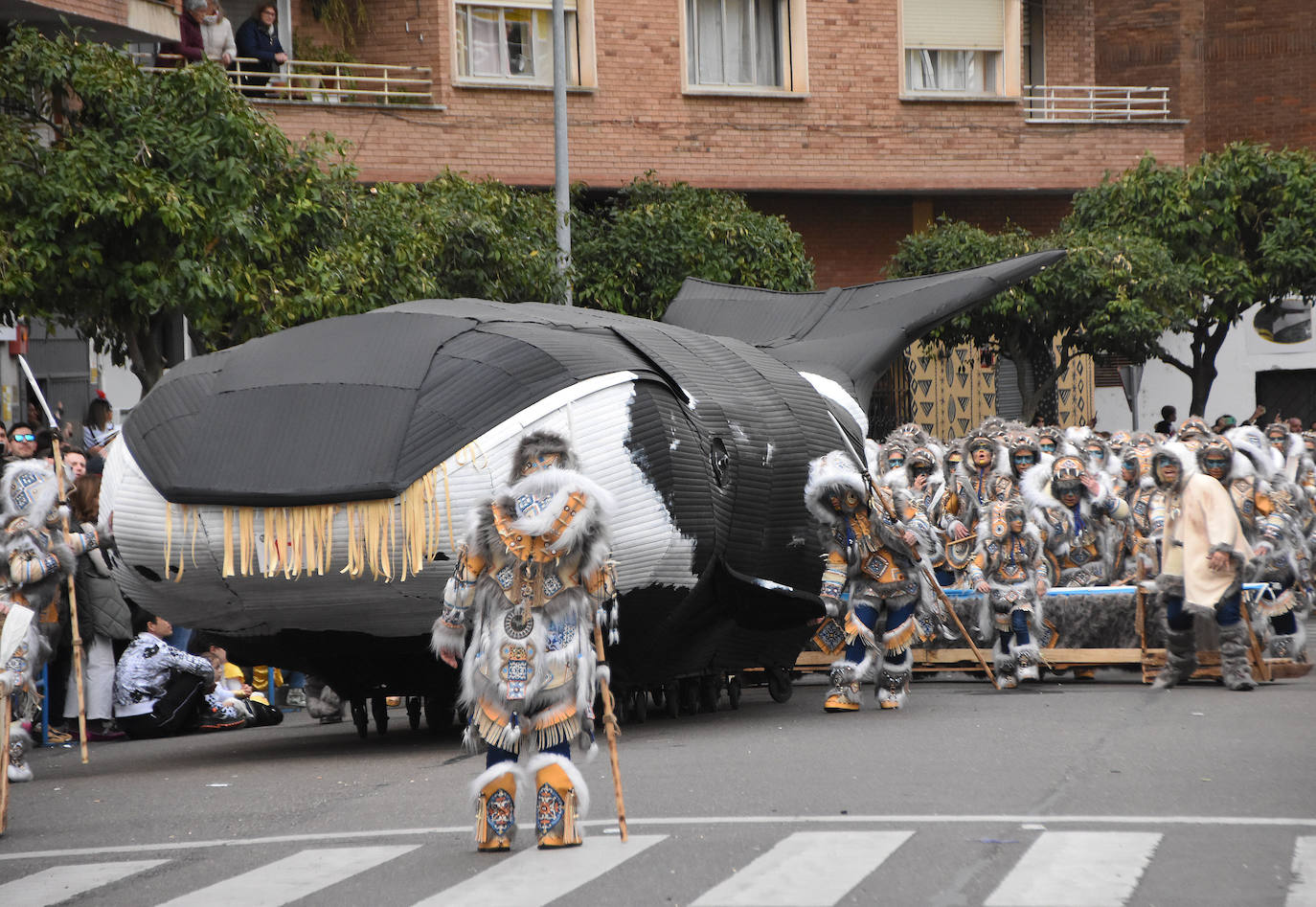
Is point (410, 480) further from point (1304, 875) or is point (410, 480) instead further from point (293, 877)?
point (1304, 875)

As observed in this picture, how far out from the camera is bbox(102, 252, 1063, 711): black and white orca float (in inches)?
417

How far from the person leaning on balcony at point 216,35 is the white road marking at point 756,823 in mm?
16719

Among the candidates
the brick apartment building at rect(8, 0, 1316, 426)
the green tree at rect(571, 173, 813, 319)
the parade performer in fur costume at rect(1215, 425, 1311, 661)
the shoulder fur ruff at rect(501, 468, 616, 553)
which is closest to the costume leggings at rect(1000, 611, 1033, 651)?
the parade performer in fur costume at rect(1215, 425, 1311, 661)

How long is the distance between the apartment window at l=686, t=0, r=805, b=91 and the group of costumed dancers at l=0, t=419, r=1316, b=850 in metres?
14.2

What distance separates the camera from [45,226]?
1655 centimetres

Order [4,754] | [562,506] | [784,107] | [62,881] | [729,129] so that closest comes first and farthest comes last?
[62,881] < [562,506] < [4,754] < [729,129] < [784,107]

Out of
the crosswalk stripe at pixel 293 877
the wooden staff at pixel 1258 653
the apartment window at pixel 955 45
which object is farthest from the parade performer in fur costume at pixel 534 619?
the apartment window at pixel 955 45

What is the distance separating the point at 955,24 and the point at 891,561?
2266 centimetres

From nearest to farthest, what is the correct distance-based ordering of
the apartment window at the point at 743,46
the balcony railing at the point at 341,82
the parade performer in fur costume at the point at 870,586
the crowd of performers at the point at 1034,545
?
1. the parade performer in fur costume at the point at 870,586
2. the crowd of performers at the point at 1034,545
3. the balcony railing at the point at 341,82
4. the apartment window at the point at 743,46

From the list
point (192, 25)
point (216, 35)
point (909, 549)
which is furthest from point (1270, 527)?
point (216, 35)

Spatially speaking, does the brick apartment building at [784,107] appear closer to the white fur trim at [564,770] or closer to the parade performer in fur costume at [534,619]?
the parade performer in fur costume at [534,619]

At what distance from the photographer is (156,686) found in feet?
45.7

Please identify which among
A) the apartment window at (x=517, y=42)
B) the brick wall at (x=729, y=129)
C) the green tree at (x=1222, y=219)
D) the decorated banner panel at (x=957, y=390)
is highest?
the apartment window at (x=517, y=42)

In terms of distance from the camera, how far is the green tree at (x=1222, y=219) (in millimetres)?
33000
